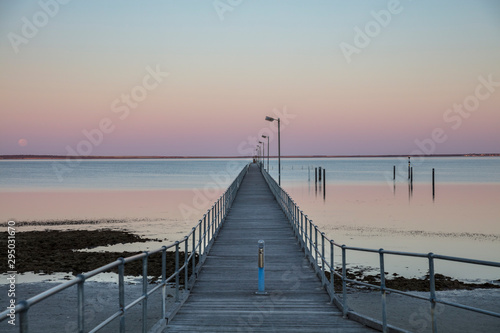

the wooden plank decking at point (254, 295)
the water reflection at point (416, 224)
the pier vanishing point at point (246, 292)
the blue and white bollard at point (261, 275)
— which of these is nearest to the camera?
the pier vanishing point at point (246, 292)

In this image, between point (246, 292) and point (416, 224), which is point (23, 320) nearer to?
point (246, 292)

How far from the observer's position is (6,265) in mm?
19828

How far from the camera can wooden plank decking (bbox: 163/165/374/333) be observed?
22.9 ft

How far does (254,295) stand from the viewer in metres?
9.21

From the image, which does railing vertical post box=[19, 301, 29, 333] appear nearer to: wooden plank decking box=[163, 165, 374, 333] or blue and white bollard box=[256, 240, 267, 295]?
wooden plank decking box=[163, 165, 374, 333]

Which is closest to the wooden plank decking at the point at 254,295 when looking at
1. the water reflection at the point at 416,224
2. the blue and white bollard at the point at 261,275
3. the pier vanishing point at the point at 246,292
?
the pier vanishing point at the point at 246,292

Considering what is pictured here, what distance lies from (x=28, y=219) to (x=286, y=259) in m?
30.5

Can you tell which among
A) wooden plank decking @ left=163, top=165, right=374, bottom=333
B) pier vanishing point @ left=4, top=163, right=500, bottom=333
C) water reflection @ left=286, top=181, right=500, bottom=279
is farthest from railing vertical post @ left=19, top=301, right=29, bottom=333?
water reflection @ left=286, top=181, right=500, bottom=279

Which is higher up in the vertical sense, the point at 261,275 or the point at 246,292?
the point at 261,275

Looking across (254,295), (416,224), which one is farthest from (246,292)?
(416,224)

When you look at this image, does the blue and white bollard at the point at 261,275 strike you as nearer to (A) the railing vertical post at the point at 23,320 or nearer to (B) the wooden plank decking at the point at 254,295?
(B) the wooden plank decking at the point at 254,295

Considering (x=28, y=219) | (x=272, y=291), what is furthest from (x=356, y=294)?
(x=28, y=219)

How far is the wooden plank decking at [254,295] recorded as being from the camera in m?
6.97

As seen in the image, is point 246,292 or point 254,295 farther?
point 246,292
